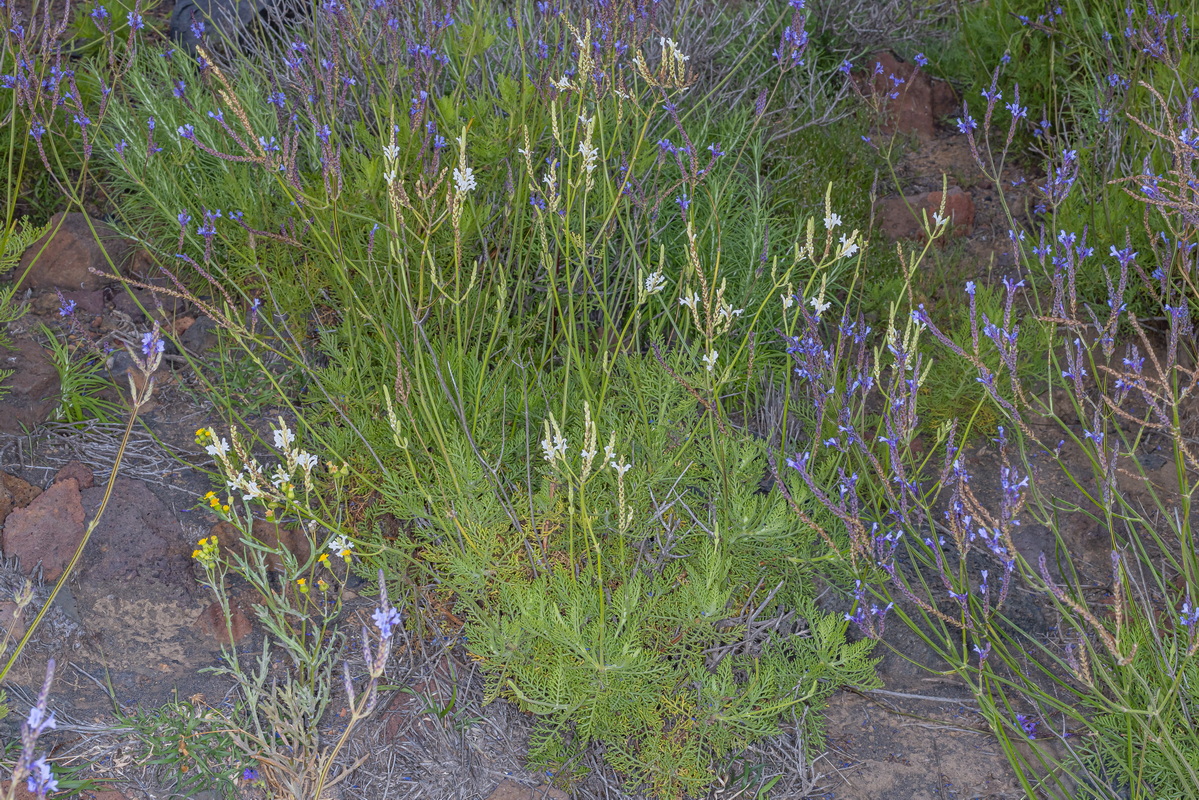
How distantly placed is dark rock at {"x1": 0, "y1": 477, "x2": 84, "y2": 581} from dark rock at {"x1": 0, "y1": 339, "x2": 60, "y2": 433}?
0.32 metres

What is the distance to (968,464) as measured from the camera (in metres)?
3.12

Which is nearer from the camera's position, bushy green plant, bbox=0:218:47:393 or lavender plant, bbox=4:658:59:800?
lavender plant, bbox=4:658:59:800

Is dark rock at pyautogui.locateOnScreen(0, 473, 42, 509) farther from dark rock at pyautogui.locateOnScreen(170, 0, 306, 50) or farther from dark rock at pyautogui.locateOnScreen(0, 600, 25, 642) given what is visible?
dark rock at pyautogui.locateOnScreen(170, 0, 306, 50)

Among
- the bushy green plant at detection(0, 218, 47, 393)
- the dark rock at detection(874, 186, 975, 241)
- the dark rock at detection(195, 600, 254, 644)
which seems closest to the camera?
the dark rock at detection(195, 600, 254, 644)

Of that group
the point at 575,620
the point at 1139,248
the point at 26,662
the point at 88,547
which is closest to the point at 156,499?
the point at 88,547

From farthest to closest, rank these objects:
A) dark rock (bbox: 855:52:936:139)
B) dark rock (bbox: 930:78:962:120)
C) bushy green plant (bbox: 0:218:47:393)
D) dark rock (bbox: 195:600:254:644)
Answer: dark rock (bbox: 930:78:962:120) < dark rock (bbox: 855:52:936:139) < bushy green plant (bbox: 0:218:47:393) < dark rock (bbox: 195:600:254:644)

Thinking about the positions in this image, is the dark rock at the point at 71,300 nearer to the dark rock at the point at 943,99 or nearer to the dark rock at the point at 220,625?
the dark rock at the point at 220,625

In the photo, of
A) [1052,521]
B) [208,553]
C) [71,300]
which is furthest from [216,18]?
[1052,521]

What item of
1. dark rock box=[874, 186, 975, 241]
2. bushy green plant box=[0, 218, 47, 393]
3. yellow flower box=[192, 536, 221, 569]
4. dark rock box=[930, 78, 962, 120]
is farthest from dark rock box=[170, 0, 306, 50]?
dark rock box=[930, 78, 962, 120]

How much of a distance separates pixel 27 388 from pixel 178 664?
3.55 ft

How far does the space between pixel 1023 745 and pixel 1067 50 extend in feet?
9.94

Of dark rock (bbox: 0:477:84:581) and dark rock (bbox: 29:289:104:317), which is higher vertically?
dark rock (bbox: 29:289:104:317)

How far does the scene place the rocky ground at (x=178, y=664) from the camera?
2.34m

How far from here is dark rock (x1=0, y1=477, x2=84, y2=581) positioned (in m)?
2.51
